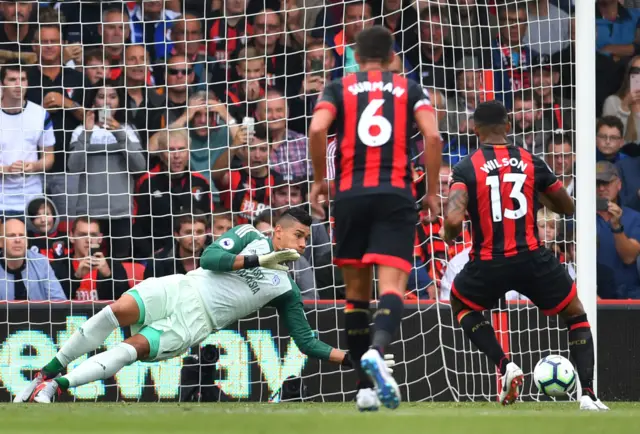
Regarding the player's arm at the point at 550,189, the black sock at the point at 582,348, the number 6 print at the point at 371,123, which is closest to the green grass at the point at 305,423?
the number 6 print at the point at 371,123

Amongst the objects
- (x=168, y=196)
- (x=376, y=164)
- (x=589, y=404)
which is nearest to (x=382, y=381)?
(x=376, y=164)

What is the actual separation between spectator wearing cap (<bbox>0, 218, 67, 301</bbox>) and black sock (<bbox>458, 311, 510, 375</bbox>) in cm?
393

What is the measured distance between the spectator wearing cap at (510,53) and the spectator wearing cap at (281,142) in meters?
1.72

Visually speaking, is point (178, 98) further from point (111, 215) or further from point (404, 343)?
point (404, 343)

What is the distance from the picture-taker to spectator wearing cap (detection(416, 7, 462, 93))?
10.2 meters

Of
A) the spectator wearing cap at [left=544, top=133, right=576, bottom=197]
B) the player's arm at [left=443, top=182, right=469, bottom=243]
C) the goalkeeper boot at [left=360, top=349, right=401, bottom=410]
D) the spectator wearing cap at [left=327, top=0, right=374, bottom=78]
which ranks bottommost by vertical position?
the goalkeeper boot at [left=360, top=349, right=401, bottom=410]

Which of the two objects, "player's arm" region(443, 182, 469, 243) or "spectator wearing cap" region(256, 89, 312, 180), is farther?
"spectator wearing cap" region(256, 89, 312, 180)

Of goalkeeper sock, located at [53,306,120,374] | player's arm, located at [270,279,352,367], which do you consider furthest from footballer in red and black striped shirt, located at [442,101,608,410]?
goalkeeper sock, located at [53,306,120,374]

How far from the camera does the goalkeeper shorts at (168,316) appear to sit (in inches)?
328

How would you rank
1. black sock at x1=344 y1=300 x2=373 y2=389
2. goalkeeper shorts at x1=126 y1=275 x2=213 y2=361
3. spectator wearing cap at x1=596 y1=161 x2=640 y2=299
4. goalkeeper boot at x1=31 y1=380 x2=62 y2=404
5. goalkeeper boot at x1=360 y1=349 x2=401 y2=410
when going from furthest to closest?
spectator wearing cap at x1=596 y1=161 x2=640 y2=299 < goalkeeper shorts at x1=126 y1=275 x2=213 y2=361 < goalkeeper boot at x1=31 y1=380 x2=62 y2=404 < black sock at x1=344 y1=300 x2=373 y2=389 < goalkeeper boot at x1=360 y1=349 x2=401 y2=410

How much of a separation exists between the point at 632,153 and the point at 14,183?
5342 mm

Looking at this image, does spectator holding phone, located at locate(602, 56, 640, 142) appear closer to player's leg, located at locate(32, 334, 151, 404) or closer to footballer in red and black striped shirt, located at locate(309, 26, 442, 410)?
player's leg, located at locate(32, 334, 151, 404)

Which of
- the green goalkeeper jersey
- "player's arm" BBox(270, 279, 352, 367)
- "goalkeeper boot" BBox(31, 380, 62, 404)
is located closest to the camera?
"goalkeeper boot" BBox(31, 380, 62, 404)

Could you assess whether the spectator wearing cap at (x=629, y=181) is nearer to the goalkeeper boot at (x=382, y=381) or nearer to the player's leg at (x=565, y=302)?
the player's leg at (x=565, y=302)
